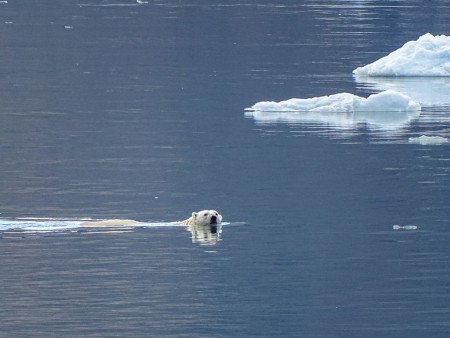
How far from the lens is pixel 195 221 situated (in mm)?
28391

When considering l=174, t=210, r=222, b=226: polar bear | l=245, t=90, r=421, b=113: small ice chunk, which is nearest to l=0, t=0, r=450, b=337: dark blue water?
l=174, t=210, r=222, b=226: polar bear

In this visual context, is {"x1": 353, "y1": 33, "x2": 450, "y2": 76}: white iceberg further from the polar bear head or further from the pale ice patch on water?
the pale ice patch on water

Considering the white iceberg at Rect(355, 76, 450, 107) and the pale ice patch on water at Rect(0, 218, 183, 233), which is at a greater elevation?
the white iceberg at Rect(355, 76, 450, 107)

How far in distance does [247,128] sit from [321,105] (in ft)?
8.94

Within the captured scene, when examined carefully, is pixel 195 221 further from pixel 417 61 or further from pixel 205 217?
pixel 417 61

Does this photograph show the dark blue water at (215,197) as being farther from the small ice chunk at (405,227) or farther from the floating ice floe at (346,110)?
the floating ice floe at (346,110)

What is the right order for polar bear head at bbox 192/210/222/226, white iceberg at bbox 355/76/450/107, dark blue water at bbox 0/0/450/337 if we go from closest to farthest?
1. dark blue water at bbox 0/0/450/337
2. polar bear head at bbox 192/210/222/226
3. white iceberg at bbox 355/76/450/107

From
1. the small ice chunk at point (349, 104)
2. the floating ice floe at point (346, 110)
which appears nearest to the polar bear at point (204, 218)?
the floating ice floe at point (346, 110)

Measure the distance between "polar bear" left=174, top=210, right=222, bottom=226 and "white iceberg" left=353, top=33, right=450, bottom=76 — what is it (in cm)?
2318

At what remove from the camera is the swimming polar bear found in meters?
28.3

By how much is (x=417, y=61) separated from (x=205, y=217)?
24.5 meters

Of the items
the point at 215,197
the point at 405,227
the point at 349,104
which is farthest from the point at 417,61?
the point at 405,227

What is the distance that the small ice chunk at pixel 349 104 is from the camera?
142 feet

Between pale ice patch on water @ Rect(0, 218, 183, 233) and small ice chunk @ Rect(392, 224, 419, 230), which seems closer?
pale ice patch on water @ Rect(0, 218, 183, 233)
